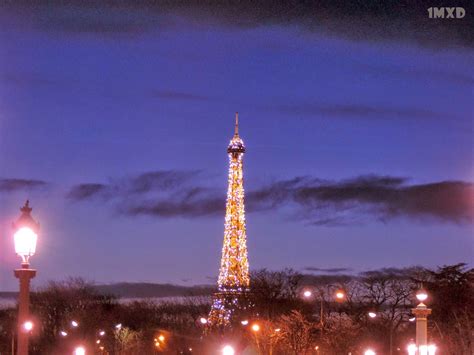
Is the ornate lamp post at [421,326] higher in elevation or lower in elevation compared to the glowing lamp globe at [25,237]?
lower

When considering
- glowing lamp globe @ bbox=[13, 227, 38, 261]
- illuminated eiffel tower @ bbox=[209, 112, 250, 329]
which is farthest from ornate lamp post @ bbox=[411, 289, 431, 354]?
illuminated eiffel tower @ bbox=[209, 112, 250, 329]

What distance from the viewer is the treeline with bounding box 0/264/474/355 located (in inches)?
2813

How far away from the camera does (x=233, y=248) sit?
127375 millimetres

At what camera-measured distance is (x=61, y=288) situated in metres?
125

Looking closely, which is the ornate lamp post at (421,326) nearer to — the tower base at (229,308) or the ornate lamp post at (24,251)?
the ornate lamp post at (24,251)

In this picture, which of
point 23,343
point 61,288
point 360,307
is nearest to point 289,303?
point 360,307

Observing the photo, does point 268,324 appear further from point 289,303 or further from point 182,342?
point 182,342

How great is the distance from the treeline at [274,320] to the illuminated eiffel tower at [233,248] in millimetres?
3632

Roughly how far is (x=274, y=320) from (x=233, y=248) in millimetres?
44822

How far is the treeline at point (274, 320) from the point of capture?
71.4 metres

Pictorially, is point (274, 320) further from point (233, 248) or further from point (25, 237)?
point (25, 237)

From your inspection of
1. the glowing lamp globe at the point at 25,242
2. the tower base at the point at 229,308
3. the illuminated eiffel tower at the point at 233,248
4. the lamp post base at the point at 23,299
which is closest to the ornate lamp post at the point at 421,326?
the lamp post base at the point at 23,299

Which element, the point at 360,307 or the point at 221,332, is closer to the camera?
the point at 360,307

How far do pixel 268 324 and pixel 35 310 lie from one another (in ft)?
136
